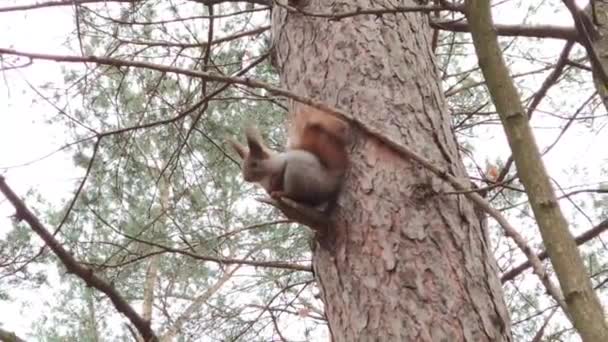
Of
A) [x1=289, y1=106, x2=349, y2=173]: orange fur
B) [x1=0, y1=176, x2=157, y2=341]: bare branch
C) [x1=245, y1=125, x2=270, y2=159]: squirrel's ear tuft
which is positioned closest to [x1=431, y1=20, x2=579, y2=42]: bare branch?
[x1=289, y1=106, x2=349, y2=173]: orange fur

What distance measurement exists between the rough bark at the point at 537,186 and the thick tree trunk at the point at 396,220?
55 centimetres

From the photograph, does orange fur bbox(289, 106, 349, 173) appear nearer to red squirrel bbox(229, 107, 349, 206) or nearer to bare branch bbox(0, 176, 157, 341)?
red squirrel bbox(229, 107, 349, 206)

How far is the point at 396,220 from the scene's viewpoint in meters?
1.50

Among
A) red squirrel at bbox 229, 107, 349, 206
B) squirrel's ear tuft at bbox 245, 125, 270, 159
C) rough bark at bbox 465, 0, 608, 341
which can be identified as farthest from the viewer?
squirrel's ear tuft at bbox 245, 125, 270, 159

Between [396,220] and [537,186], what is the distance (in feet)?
2.10

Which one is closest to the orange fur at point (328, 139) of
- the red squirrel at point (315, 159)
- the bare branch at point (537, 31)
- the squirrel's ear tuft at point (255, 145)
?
the red squirrel at point (315, 159)

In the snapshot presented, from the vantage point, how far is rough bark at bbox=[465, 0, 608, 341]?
2.47 ft

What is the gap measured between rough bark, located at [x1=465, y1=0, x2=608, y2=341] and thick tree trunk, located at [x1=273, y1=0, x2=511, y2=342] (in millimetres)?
554

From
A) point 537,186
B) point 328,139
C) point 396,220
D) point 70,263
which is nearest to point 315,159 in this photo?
point 328,139

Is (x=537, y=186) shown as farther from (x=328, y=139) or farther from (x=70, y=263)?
(x=70, y=263)

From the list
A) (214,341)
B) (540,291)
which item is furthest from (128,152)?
(540,291)

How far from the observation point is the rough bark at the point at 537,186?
2.47 feet

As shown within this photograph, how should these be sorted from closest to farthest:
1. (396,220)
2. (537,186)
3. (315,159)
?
(537,186)
(396,220)
(315,159)

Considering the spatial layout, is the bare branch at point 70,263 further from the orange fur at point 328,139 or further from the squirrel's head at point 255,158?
the orange fur at point 328,139
